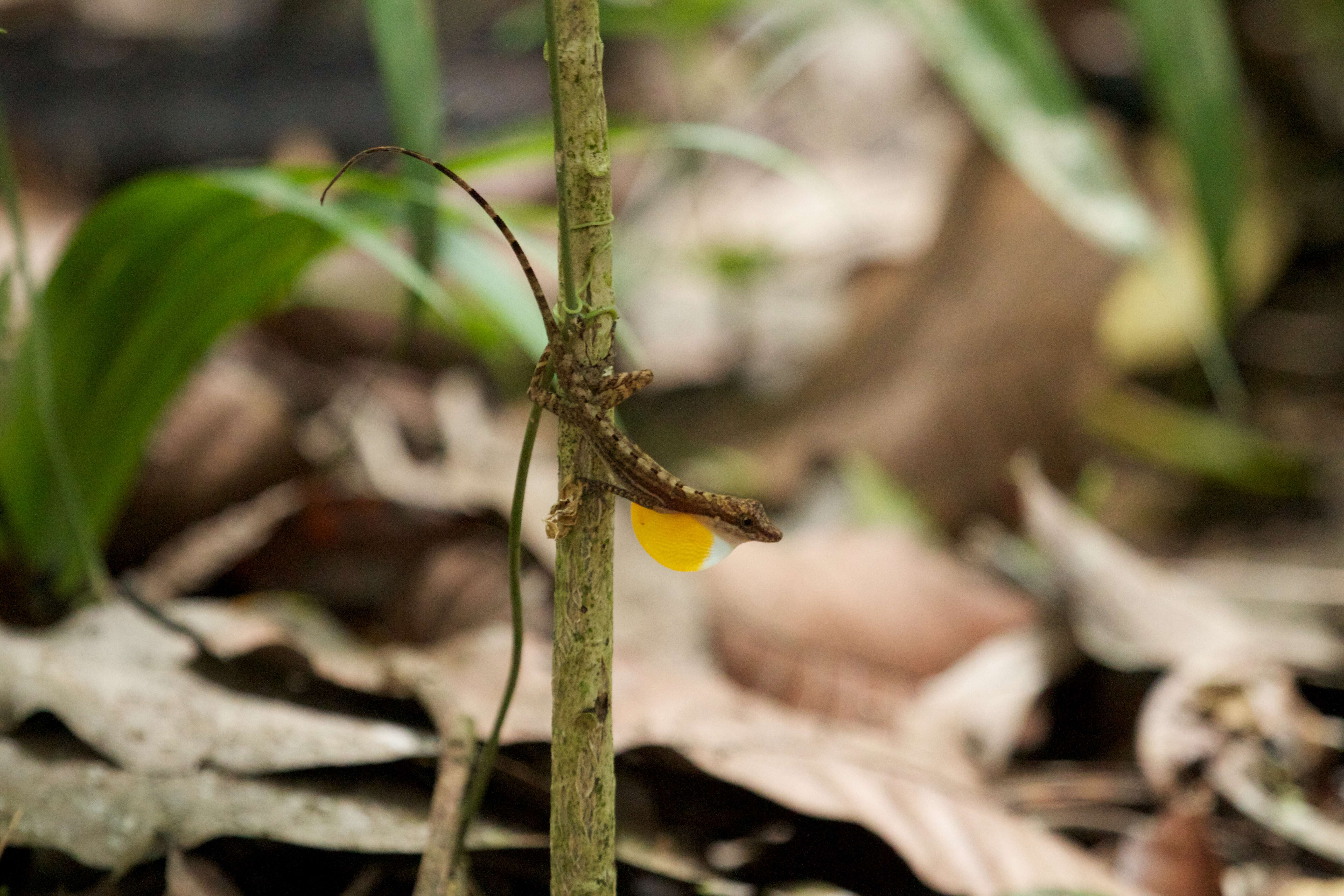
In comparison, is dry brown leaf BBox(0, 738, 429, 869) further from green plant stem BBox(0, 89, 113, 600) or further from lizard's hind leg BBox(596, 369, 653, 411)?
lizard's hind leg BBox(596, 369, 653, 411)

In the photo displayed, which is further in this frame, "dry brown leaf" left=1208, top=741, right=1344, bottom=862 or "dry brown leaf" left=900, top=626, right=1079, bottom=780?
"dry brown leaf" left=900, top=626, right=1079, bottom=780

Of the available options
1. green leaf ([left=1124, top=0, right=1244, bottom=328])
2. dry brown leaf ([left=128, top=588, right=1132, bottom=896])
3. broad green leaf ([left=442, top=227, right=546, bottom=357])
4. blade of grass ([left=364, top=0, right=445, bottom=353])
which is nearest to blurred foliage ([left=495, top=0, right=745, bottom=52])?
broad green leaf ([left=442, top=227, right=546, bottom=357])

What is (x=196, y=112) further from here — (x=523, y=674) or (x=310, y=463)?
(x=523, y=674)

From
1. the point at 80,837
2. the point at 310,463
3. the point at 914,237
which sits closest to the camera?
the point at 80,837

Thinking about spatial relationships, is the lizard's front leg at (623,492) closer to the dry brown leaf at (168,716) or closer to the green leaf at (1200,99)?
the dry brown leaf at (168,716)

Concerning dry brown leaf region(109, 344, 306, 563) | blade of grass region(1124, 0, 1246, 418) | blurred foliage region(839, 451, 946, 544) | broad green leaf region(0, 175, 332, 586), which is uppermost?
blurred foliage region(839, 451, 946, 544)

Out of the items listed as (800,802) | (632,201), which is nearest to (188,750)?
(800,802)

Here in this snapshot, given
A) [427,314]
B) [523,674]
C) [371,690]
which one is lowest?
[371,690]
